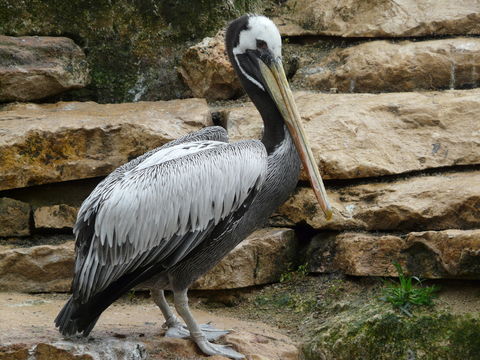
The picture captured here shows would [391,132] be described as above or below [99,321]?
above

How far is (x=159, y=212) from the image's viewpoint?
4.29m

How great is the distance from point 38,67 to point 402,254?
3291 millimetres

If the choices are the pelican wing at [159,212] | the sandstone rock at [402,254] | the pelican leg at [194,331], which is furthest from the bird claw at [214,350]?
the sandstone rock at [402,254]

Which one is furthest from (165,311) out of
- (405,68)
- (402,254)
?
(405,68)

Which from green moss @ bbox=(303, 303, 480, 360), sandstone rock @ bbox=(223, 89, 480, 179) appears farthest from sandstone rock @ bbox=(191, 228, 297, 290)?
green moss @ bbox=(303, 303, 480, 360)

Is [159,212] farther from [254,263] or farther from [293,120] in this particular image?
[254,263]

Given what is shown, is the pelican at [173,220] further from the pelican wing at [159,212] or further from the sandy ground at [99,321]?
the sandy ground at [99,321]

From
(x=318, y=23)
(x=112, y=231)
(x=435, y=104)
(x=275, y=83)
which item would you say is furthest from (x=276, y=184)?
(x=318, y=23)

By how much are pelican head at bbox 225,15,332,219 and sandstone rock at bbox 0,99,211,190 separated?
132 centimetres

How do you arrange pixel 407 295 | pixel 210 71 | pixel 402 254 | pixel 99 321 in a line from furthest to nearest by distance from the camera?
pixel 210 71, pixel 402 254, pixel 99 321, pixel 407 295

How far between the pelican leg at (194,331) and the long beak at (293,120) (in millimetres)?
966

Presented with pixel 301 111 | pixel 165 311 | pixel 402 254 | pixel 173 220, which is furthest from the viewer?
pixel 301 111

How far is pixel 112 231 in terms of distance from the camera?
4.27m

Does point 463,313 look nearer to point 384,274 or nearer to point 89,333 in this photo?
point 384,274
